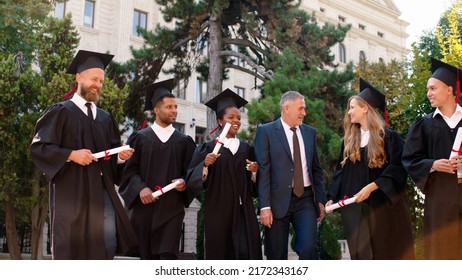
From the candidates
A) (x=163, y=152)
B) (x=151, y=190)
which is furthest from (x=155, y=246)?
(x=163, y=152)

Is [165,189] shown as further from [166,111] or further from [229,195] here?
[166,111]

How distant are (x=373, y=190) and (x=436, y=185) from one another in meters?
0.63

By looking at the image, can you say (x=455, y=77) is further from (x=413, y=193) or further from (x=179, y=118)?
(x=179, y=118)

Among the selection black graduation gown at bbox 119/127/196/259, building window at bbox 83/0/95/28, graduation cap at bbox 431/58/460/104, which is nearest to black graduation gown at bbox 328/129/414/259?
graduation cap at bbox 431/58/460/104

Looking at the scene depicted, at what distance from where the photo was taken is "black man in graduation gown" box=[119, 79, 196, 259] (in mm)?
5742

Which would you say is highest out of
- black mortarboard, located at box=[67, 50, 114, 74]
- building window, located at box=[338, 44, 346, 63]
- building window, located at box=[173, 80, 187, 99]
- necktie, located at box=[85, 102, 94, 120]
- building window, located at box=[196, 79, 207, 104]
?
building window, located at box=[338, 44, 346, 63]

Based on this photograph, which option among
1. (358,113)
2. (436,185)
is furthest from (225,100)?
(436,185)

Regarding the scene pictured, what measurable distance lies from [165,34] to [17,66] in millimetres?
4314

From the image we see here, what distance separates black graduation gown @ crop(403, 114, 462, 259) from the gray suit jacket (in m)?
0.96

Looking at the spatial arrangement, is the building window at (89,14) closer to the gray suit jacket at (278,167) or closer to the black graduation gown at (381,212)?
the gray suit jacket at (278,167)

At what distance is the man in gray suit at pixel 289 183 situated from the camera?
17.3ft

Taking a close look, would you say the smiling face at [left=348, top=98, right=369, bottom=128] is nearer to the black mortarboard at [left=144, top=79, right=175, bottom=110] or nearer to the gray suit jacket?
the gray suit jacket

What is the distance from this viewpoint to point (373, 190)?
5250mm

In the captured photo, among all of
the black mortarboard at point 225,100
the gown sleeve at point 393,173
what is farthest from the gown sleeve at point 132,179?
the gown sleeve at point 393,173
